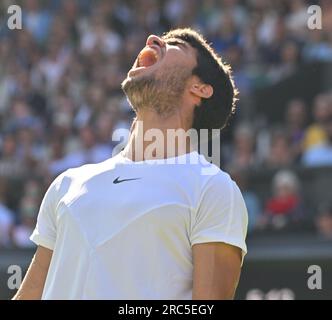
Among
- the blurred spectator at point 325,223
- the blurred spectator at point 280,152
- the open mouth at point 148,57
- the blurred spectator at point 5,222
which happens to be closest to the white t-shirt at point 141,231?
the open mouth at point 148,57

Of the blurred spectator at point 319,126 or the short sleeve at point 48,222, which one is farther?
the blurred spectator at point 319,126

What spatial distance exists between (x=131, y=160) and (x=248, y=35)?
32.0ft

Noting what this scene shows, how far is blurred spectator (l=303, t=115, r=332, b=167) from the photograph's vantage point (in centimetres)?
1055

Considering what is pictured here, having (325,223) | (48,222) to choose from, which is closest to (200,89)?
(48,222)

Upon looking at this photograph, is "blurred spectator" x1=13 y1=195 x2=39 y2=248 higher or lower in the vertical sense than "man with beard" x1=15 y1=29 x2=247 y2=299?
lower

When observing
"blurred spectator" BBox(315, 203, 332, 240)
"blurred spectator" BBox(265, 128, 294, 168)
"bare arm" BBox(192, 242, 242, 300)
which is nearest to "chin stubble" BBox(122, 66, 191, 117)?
"bare arm" BBox(192, 242, 242, 300)

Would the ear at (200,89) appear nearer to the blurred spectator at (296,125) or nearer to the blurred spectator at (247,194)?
Answer: the blurred spectator at (247,194)

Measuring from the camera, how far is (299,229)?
9641mm

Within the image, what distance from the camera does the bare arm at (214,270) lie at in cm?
310

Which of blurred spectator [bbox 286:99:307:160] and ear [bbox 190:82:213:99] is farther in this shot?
blurred spectator [bbox 286:99:307:160]

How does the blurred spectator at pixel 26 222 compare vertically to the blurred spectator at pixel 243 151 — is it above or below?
below

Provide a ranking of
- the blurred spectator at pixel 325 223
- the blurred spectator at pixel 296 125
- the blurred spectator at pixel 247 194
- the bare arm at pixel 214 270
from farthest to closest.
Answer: the blurred spectator at pixel 296 125, the blurred spectator at pixel 247 194, the blurred spectator at pixel 325 223, the bare arm at pixel 214 270

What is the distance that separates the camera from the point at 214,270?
3105 millimetres

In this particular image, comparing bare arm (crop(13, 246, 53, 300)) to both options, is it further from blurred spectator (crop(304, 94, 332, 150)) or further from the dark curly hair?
blurred spectator (crop(304, 94, 332, 150))
